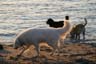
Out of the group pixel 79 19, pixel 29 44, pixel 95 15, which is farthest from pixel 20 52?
pixel 95 15

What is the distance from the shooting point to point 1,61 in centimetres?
1027

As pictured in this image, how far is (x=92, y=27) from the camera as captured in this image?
2048cm

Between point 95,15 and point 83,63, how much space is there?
16148mm

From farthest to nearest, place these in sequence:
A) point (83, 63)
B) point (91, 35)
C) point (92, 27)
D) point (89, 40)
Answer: point (92, 27), point (91, 35), point (89, 40), point (83, 63)

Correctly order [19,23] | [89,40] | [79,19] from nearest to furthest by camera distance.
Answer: [89,40] → [19,23] → [79,19]

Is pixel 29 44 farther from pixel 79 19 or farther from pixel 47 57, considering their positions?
pixel 79 19

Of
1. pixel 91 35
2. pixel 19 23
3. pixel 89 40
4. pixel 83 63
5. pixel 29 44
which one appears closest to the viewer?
pixel 83 63

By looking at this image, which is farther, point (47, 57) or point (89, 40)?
point (89, 40)

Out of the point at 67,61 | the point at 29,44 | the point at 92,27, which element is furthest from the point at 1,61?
the point at 92,27

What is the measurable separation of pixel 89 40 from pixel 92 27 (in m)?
3.80

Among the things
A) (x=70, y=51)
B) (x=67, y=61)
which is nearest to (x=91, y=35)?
(x=70, y=51)

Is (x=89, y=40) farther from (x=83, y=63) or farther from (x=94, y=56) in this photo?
(x=83, y=63)

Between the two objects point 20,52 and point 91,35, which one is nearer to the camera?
point 20,52

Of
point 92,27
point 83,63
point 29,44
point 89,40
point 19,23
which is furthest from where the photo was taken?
point 19,23
